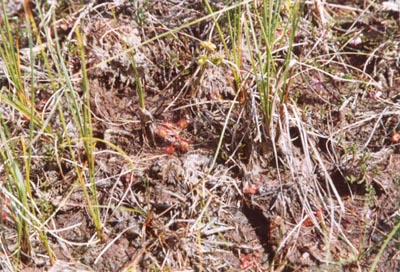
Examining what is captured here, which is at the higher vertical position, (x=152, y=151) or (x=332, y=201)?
(x=152, y=151)

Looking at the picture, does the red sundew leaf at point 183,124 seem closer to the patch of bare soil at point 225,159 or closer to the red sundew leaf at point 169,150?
the patch of bare soil at point 225,159

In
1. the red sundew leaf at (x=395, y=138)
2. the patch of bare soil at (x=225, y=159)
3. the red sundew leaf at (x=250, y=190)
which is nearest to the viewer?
the patch of bare soil at (x=225, y=159)

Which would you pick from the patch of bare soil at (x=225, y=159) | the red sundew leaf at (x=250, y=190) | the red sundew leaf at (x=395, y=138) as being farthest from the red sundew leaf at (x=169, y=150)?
the red sundew leaf at (x=395, y=138)

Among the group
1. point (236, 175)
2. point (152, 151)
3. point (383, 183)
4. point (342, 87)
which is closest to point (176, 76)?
point (152, 151)

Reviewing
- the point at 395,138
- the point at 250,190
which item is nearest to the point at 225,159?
the point at 250,190

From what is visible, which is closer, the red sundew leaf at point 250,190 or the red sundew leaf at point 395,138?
the red sundew leaf at point 250,190

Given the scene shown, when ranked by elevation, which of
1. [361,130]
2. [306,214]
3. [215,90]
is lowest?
[306,214]

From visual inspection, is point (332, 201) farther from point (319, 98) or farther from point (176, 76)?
point (176, 76)

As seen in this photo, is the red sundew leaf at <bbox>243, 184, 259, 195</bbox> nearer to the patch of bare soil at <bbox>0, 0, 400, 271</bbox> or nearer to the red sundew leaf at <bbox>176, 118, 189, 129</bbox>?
the patch of bare soil at <bbox>0, 0, 400, 271</bbox>

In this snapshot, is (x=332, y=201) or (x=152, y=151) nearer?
(x=332, y=201)
